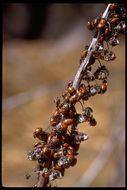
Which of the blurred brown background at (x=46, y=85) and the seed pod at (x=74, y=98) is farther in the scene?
the blurred brown background at (x=46, y=85)

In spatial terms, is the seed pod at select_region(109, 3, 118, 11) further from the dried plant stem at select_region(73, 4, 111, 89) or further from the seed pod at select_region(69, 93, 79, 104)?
the seed pod at select_region(69, 93, 79, 104)

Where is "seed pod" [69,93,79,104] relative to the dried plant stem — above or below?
below

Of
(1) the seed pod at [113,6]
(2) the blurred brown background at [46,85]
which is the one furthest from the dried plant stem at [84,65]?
(2) the blurred brown background at [46,85]

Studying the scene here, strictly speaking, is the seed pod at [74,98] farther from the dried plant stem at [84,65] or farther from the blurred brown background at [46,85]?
the blurred brown background at [46,85]

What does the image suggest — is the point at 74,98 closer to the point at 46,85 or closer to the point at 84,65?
the point at 84,65

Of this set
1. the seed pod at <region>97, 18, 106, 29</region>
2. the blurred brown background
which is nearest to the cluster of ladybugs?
the seed pod at <region>97, 18, 106, 29</region>

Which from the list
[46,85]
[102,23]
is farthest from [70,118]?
[46,85]
